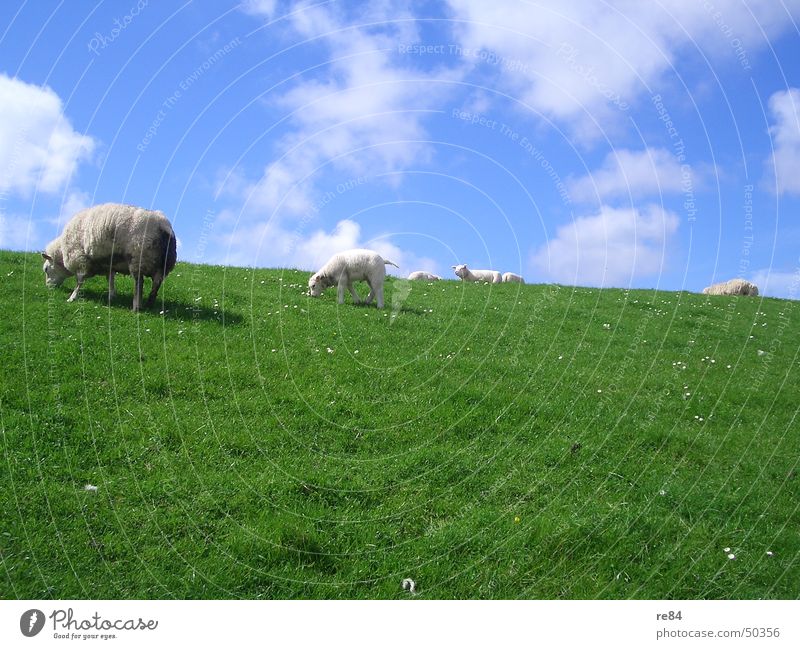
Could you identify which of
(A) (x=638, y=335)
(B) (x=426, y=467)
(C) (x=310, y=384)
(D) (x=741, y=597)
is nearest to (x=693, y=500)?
(D) (x=741, y=597)

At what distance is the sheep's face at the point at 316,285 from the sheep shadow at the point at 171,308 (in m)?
3.80

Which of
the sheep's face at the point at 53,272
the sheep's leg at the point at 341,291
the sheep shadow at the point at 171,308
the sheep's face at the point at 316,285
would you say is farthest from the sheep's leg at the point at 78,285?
the sheep's leg at the point at 341,291

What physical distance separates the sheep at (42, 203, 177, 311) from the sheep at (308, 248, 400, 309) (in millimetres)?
4905

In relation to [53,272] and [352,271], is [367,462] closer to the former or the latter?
[352,271]

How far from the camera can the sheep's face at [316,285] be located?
19953 millimetres

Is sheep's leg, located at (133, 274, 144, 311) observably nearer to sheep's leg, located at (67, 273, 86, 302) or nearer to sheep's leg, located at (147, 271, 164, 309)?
sheep's leg, located at (147, 271, 164, 309)

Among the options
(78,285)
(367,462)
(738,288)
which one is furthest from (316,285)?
(738,288)

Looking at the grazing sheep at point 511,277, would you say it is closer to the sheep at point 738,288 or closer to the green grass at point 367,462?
the sheep at point 738,288

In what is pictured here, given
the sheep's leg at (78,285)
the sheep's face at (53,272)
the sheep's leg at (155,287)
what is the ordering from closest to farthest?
the sheep's leg at (155,287)
the sheep's leg at (78,285)
the sheep's face at (53,272)

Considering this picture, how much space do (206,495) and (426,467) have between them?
322cm

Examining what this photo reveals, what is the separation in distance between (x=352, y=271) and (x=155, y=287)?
19.6 feet

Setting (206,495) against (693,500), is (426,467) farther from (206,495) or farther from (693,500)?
(693,500)

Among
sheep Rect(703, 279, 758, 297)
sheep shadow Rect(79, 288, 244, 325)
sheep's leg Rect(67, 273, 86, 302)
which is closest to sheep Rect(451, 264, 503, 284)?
sheep Rect(703, 279, 758, 297)

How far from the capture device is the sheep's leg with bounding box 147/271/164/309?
52.6ft
